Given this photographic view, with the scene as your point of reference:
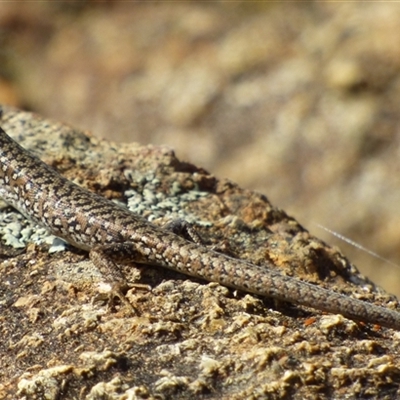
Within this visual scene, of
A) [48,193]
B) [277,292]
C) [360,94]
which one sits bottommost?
[277,292]

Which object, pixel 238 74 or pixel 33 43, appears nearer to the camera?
pixel 238 74

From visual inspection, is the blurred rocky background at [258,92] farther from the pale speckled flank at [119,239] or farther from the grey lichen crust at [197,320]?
the pale speckled flank at [119,239]

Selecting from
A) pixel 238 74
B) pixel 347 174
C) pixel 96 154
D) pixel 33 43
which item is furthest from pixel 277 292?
pixel 33 43

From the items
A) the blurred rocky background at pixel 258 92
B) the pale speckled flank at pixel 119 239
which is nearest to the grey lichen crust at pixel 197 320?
the pale speckled flank at pixel 119 239

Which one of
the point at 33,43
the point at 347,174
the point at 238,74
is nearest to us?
the point at 347,174

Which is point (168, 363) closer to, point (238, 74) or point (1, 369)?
point (1, 369)

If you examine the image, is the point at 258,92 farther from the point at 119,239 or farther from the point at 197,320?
the point at 197,320

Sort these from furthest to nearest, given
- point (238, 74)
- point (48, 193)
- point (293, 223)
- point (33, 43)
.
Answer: point (33, 43) → point (238, 74) → point (293, 223) → point (48, 193)

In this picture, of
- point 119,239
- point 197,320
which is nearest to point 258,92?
point 119,239
